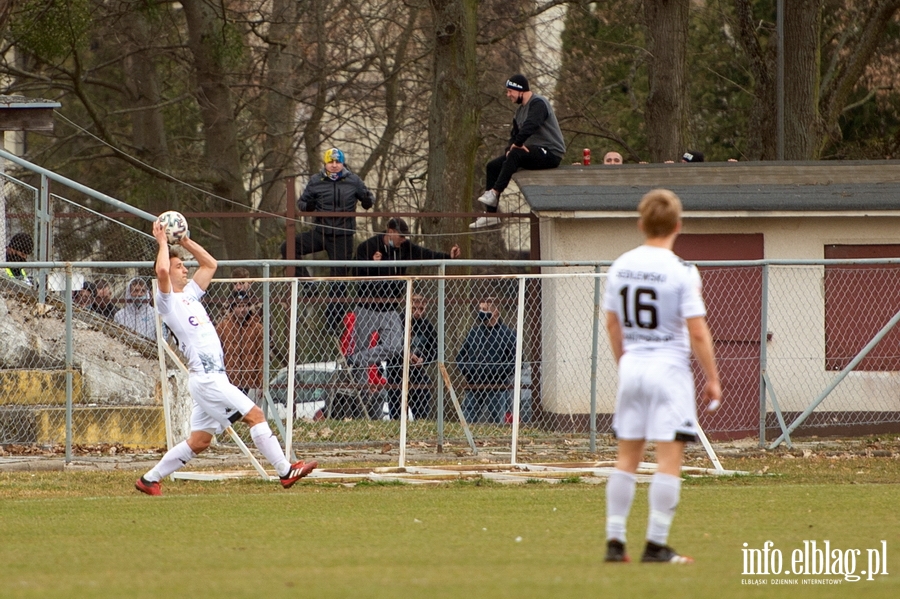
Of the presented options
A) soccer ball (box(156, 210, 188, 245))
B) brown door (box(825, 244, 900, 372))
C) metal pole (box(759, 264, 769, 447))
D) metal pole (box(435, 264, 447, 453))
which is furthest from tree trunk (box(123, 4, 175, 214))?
soccer ball (box(156, 210, 188, 245))

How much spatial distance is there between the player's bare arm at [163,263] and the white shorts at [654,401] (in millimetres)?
4673

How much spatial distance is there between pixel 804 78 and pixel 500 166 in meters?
8.30

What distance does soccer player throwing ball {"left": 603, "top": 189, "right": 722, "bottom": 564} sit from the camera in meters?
6.63

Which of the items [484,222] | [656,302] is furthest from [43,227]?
[656,302]

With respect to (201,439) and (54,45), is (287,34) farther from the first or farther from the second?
(201,439)

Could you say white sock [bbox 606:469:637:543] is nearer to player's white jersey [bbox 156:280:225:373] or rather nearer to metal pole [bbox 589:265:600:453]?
player's white jersey [bbox 156:280:225:373]

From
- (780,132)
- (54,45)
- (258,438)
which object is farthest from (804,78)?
(258,438)

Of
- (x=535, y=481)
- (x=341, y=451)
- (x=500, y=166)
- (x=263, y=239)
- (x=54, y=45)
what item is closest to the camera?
(x=535, y=481)

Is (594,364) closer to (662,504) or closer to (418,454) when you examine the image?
(418,454)

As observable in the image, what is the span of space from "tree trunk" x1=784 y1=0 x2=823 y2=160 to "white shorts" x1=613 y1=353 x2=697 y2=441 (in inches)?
686

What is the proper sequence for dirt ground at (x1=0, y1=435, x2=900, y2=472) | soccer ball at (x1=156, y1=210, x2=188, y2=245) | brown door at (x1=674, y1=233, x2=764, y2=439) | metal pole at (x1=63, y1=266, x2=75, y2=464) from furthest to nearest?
brown door at (x1=674, y1=233, x2=764, y2=439) < dirt ground at (x1=0, y1=435, x2=900, y2=472) < metal pole at (x1=63, y1=266, x2=75, y2=464) < soccer ball at (x1=156, y1=210, x2=188, y2=245)

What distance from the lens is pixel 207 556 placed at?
742 cm

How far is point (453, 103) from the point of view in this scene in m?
19.1

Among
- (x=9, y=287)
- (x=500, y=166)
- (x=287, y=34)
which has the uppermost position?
(x=287, y=34)
